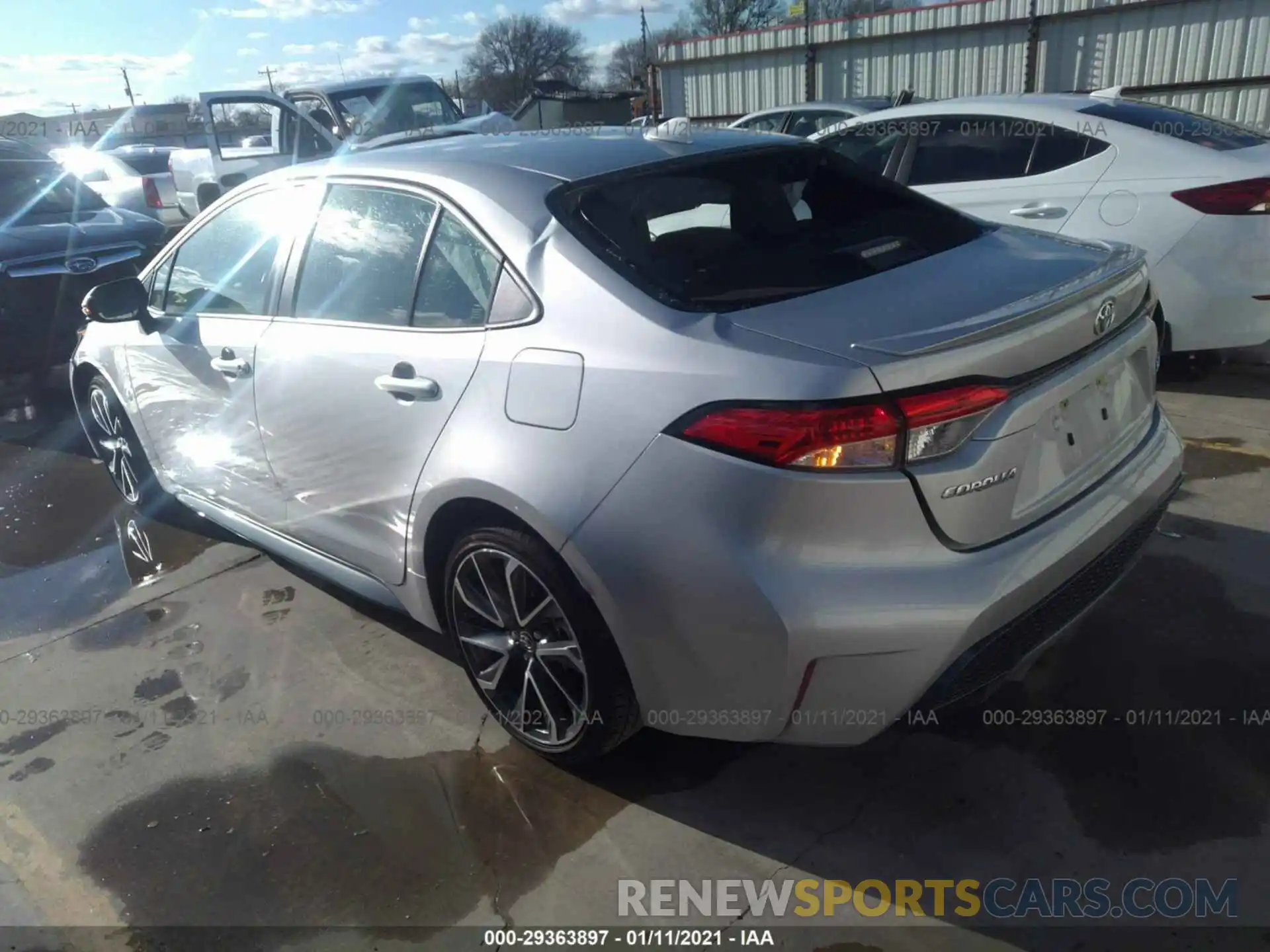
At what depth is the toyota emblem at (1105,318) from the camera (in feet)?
7.77

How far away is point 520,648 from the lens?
2.71 metres

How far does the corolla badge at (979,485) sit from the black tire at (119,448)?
3.76 metres

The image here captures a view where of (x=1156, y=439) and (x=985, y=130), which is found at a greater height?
(x=985, y=130)

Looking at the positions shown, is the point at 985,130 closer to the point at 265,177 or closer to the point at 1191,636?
the point at 1191,636

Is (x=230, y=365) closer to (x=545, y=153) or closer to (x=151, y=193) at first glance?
(x=545, y=153)

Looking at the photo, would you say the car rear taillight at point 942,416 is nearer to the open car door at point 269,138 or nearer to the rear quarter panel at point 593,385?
the rear quarter panel at point 593,385

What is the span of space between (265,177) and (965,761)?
3.06 m

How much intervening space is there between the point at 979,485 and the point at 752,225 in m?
1.15

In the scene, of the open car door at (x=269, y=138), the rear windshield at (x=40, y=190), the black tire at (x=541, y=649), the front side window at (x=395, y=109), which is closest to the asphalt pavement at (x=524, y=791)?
the black tire at (x=541, y=649)

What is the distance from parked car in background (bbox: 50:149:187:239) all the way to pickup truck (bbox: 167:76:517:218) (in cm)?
224

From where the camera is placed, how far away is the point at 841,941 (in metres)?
2.19

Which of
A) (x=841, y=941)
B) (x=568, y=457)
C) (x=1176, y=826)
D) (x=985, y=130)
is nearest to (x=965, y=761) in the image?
(x=1176, y=826)

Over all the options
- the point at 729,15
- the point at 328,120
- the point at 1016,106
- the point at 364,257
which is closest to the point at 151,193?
the point at 328,120

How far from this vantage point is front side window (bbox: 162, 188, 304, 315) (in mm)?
3426
